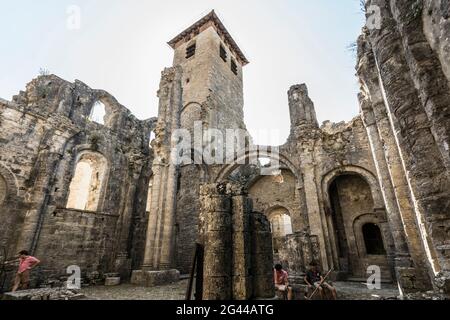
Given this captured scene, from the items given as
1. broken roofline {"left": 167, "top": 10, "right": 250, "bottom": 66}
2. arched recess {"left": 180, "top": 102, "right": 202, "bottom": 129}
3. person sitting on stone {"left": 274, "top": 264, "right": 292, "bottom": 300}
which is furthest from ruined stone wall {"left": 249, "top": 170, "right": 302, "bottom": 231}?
broken roofline {"left": 167, "top": 10, "right": 250, "bottom": 66}

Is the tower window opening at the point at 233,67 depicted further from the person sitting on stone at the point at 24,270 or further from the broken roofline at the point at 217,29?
the person sitting on stone at the point at 24,270

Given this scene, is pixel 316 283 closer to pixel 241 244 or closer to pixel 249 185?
pixel 241 244

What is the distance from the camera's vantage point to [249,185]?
49.7 ft

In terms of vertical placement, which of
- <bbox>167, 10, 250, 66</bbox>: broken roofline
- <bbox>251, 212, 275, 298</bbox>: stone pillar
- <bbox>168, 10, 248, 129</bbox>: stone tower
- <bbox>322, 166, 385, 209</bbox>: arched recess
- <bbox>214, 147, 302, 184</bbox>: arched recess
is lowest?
<bbox>251, 212, 275, 298</bbox>: stone pillar

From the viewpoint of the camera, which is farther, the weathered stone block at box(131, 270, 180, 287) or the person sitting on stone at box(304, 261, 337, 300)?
the weathered stone block at box(131, 270, 180, 287)

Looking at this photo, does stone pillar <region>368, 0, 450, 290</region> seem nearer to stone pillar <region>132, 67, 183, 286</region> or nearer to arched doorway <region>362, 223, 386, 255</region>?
stone pillar <region>132, 67, 183, 286</region>

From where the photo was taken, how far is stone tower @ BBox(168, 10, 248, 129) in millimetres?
17750

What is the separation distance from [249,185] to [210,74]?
9587 mm

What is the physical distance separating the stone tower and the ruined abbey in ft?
2.19

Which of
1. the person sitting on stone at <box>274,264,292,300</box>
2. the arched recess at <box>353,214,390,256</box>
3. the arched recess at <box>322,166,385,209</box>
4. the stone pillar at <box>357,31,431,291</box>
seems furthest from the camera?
the arched recess at <box>353,214,390,256</box>

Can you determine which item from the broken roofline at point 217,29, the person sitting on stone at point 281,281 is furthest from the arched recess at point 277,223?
the broken roofline at point 217,29

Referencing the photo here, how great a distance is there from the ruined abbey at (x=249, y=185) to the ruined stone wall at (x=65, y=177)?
5 cm

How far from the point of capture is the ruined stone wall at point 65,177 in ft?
29.6

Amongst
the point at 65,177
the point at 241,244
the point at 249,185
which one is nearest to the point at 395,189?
the point at 241,244
